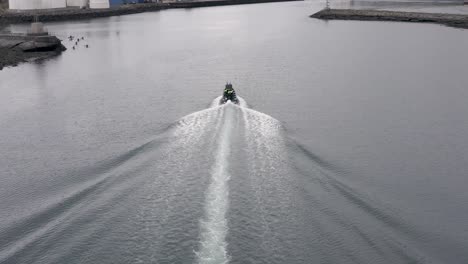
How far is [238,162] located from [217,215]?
648cm

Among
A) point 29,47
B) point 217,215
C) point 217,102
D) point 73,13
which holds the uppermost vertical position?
point 73,13

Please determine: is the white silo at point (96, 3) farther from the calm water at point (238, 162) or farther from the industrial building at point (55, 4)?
the calm water at point (238, 162)

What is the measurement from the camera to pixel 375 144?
109ft

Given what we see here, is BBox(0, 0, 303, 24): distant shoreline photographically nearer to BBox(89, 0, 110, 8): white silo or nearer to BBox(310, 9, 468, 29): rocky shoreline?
BBox(89, 0, 110, 8): white silo

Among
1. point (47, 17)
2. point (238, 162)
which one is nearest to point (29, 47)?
point (47, 17)

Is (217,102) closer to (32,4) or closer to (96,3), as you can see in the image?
(32,4)

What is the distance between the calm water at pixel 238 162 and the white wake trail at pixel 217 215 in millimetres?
84

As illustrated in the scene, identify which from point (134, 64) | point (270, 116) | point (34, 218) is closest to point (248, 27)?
point (134, 64)

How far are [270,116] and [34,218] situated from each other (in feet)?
69.9

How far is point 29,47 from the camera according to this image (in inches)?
2921

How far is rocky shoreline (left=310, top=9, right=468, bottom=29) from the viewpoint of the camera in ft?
328

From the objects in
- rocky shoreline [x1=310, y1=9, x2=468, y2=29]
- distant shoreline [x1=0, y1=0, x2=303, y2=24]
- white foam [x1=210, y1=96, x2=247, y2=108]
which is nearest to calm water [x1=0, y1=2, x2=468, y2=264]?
white foam [x1=210, y1=96, x2=247, y2=108]

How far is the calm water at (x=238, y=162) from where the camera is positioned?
→ 66.4 feet

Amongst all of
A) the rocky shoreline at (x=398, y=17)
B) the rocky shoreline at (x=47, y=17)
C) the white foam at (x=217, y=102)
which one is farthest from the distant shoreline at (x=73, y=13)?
the white foam at (x=217, y=102)
